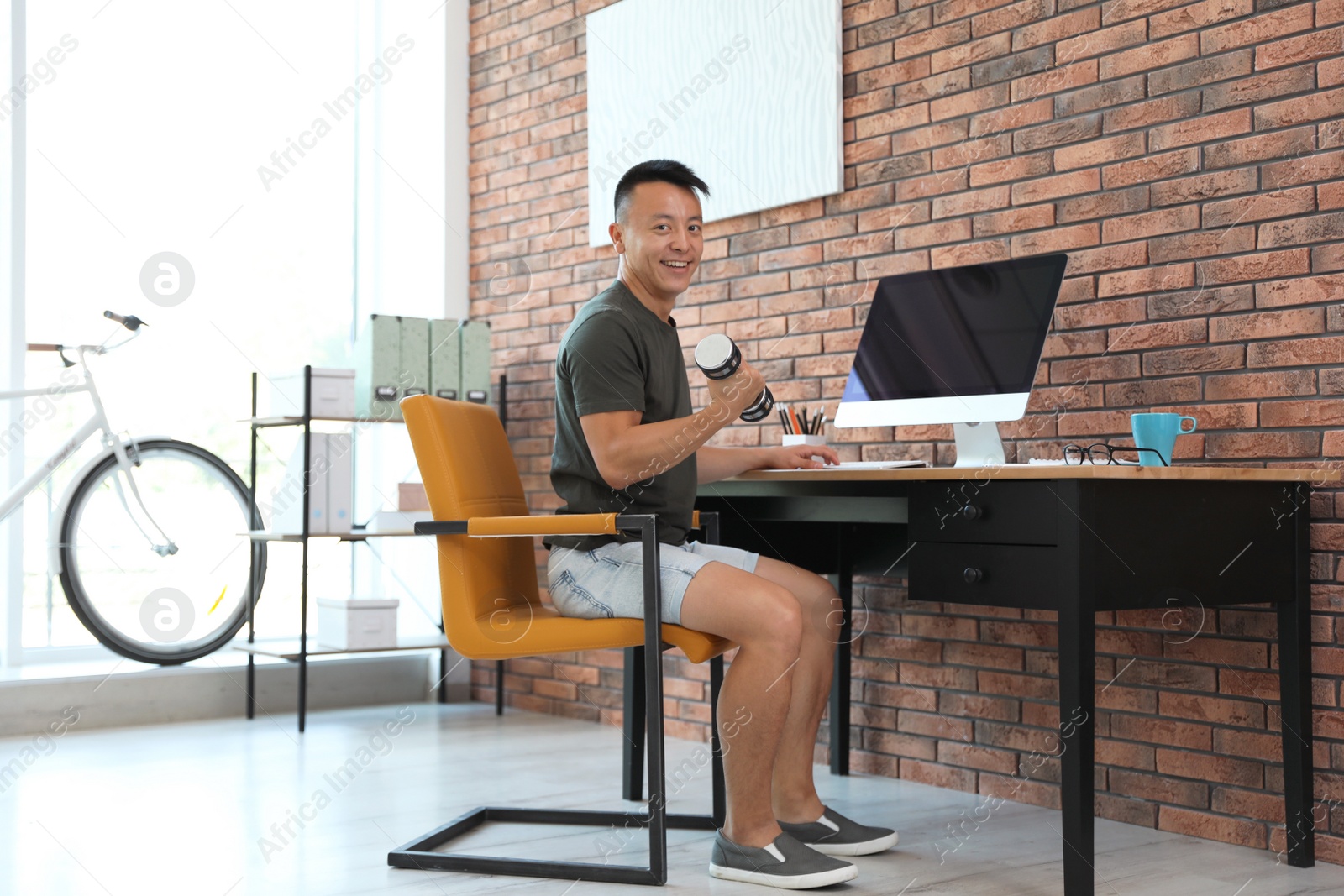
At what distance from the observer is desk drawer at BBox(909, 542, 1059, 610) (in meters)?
2.06

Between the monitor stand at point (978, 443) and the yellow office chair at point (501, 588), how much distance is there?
0.70m

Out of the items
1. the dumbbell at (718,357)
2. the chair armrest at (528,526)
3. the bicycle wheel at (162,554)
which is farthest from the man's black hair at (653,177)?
the bicycle wheel at (162,554)

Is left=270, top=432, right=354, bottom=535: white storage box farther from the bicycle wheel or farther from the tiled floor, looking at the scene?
the tiled floor

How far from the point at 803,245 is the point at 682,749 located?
1424mm

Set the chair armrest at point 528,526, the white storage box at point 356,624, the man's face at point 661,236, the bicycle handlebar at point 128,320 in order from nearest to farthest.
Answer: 1. the chair armrest at point 528,526
2. the man's face at point 661,236
3. the bicycle handlebar at point 128,320
4. the white storage box at point 356,624

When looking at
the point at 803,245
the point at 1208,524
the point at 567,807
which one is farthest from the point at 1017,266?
the point at 567,807

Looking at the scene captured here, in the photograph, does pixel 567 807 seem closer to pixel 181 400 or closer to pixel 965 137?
pixel 965 137

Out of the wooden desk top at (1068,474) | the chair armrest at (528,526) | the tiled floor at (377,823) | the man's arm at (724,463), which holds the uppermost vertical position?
the man's arm at (724,463)

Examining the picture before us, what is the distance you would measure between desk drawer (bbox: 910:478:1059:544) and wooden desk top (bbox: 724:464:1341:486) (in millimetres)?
28

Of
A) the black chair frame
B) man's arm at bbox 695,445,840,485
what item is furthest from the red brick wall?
the black chair frame

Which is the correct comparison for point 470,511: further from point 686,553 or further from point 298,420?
point 298,420

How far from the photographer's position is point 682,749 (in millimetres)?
3553

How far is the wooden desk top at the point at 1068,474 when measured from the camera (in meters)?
2.02

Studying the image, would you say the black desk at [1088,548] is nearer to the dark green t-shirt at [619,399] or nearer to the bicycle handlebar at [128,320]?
the dark green t-shirt at [619,399]
